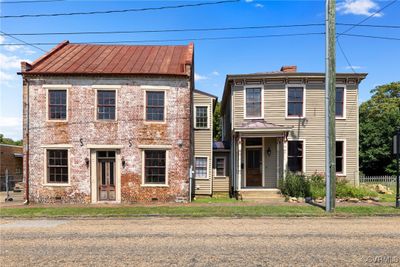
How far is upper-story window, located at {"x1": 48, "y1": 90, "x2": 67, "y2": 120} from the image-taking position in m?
16.3

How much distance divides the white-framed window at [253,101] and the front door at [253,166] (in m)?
2.20

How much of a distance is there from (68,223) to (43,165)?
6.89 m

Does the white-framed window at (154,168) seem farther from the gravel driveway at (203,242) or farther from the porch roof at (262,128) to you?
the gravel driveway at (203,242)

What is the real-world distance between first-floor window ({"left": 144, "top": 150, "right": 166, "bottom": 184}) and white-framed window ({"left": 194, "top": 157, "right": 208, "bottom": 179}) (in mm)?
4607

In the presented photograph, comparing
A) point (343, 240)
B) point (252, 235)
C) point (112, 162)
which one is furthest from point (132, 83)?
point (343, 240)

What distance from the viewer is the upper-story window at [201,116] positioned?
20.8 meters

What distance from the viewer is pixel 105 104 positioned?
53.5ft

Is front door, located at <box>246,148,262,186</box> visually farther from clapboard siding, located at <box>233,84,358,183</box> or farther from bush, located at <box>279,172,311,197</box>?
bush, located at <box>279,172,311,197</box>

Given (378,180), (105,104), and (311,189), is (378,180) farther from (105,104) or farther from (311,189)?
(105,104)

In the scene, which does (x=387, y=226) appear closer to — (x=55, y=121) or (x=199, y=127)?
(x=199, y=127)

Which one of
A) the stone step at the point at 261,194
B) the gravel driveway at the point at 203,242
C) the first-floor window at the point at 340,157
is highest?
the first-floor window at the point at 340,157

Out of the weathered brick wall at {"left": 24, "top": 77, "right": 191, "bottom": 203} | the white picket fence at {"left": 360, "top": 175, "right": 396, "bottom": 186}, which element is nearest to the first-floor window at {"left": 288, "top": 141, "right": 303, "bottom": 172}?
the white picket fence at {"left": 360, "top": 175, "right": 396, "bottom": 186}

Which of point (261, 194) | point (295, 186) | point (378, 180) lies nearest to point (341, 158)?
point (295, 186)

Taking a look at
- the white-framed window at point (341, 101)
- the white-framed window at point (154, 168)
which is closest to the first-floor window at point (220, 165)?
the white-framed window at point (154, 168)
